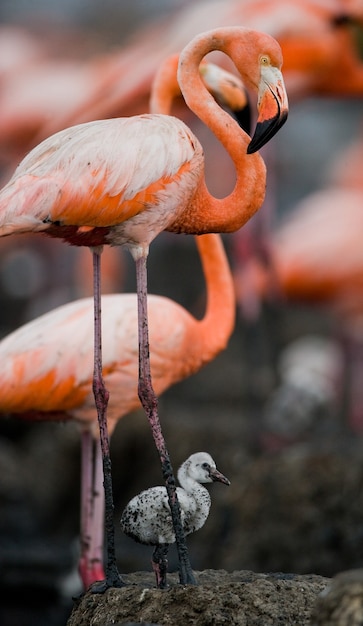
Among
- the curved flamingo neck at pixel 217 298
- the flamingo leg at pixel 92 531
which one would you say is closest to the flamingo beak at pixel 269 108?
the curved flamingo neck at pixel 217 298

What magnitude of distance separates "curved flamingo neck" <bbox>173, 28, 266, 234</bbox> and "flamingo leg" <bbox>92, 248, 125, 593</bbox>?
366 mm

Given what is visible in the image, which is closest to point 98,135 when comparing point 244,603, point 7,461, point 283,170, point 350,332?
point 244,603

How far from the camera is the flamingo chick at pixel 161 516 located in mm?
4062

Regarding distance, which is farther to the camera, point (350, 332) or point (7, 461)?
point (350, 332)

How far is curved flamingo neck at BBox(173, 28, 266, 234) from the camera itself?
170 inches

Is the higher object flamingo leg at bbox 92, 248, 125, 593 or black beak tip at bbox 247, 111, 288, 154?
black beak tip at bbox 247, 111, 288, 154

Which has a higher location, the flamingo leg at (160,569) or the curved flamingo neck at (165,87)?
the curved flamingo neck at (165,87)

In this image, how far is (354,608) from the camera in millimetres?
3139

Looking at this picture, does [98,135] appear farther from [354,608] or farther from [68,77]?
[68,77]

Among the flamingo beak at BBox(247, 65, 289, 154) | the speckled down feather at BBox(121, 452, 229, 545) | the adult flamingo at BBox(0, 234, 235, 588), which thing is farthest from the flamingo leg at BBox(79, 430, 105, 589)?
the flamingo beak at BBox(247, 65, 289, 154)

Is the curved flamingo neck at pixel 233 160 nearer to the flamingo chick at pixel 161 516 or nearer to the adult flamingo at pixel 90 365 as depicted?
the flamingo chick at pixel 161 516

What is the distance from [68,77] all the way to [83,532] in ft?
23.5

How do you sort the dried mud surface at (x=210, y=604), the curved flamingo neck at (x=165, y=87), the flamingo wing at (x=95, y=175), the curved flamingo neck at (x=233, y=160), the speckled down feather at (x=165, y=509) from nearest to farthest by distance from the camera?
1. the dried mud surface at (x=210, y=604)
2. the flamingo wing at (x=95, y=175)
3. the speckled down feather at (x=165, y=509)
4. the curved flamingo neck at (x=233, y=160)
5. the curved flamingo neck at (x=165, y=87)

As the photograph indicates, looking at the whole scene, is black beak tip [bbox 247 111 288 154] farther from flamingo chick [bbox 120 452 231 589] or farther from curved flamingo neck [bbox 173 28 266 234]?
flamingo chick [bbox 120 452 231 589]
